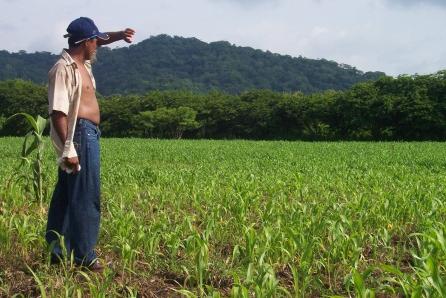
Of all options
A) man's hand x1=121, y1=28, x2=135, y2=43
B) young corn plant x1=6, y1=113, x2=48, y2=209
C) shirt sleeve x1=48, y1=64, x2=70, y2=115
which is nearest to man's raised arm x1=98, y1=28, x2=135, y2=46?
man's hand x1=121, y1=28, x2=135, y2=43

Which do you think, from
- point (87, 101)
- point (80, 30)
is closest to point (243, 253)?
point (87, 101)

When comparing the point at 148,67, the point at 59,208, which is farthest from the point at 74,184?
the point at 148,67

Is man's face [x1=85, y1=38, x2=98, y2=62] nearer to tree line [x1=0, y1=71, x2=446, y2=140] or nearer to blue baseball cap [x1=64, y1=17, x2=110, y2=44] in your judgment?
blue baseball cap [x1=64, y1=17, x2=110, y2=44]

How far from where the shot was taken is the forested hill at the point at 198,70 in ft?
440

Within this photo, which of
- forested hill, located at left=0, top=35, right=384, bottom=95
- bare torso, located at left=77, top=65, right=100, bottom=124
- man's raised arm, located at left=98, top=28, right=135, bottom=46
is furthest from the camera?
forested hill, located at left=0, top=35, right=384, bottom=95

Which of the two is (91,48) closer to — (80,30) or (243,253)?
(80,30)

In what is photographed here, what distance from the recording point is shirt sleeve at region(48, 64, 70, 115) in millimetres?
3489

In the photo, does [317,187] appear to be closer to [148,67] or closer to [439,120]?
[439,120]

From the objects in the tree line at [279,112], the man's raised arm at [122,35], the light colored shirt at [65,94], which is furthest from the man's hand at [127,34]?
the tree line at [279,112]

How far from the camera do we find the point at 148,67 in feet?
489

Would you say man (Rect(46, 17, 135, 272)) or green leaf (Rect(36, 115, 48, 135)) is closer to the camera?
man (Rect(46, 17, 135, 272))

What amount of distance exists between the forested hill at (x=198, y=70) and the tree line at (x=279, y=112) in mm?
61771

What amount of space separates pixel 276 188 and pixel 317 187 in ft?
2.82

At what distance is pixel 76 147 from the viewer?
3.68 metres
